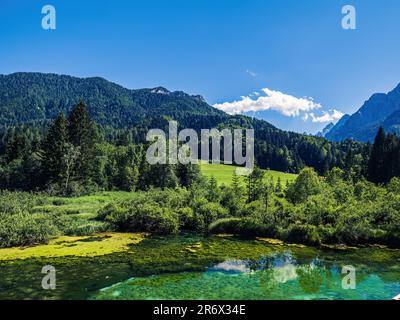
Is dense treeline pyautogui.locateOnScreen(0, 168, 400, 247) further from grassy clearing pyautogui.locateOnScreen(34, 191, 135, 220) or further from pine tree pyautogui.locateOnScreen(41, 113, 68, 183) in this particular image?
pine tree pyautogui.locateOnScreen(41, 113, 68, 183)

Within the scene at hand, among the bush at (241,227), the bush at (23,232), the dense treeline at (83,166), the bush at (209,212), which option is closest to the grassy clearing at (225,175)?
the dense treeline at (83,166)

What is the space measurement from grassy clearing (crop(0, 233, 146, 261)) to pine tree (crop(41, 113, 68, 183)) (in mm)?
31640

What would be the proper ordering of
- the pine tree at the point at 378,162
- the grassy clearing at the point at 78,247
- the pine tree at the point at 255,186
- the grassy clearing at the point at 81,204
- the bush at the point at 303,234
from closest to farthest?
the grassy clearing at the point at 78,247 → the bush at the point at 303,234 → the grassy clearing at the point at 81,204 → the pine tree at the point at 255,186 → the pine tree at the point at 378,162

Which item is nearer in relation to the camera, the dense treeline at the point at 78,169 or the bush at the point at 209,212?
the bush at the point at 209,212

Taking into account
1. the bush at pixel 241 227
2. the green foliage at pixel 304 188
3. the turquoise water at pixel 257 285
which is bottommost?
the turquoise water at pixel 257 285

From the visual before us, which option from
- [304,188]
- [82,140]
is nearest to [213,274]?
[304,188]

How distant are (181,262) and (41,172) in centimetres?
4495

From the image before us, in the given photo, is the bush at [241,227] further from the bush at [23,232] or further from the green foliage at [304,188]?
the bush at [23,232]

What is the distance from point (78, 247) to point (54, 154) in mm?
37177

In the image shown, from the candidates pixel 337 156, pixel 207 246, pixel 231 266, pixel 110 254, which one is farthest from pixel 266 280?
pixel 337 156

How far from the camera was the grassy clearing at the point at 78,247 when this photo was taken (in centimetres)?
2462

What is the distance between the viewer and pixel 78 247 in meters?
27.0

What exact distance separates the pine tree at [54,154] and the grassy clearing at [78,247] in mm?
31640

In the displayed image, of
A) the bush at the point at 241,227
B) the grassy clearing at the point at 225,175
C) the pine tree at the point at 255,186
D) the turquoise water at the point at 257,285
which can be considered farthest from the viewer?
the grassy clearing at the point at 225,175
